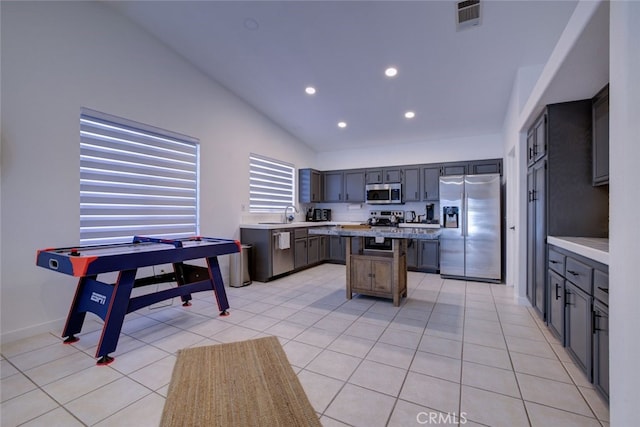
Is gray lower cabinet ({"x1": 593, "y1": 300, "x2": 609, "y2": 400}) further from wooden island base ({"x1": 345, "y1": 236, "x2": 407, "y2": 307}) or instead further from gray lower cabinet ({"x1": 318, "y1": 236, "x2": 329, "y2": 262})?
gray lower cabinet ({"x1": 318, "y1": 236, "x2": 329, "y2": 262})

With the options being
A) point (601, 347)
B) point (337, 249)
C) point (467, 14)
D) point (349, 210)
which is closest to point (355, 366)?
point (601, 347)

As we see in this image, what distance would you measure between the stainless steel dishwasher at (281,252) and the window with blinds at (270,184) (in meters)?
0.80

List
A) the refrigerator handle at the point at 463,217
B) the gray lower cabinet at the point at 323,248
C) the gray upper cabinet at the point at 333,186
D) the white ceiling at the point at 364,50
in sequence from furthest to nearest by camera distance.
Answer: the gray upper cabinet at the point at 333,186, the gray lower cabinet at the point at 323,248, the refrigerator handle at the point at 463,217, the white ceiling at the point at 364,50

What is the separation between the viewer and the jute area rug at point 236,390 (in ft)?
5.05

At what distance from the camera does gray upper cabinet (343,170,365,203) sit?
6234 millimetres

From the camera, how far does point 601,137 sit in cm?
216

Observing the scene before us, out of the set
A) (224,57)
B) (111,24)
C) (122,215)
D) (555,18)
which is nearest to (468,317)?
(555,18)

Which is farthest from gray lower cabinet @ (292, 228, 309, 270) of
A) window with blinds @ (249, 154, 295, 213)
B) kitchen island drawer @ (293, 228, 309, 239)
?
window with blinds @ (249, 154, 295, 213)

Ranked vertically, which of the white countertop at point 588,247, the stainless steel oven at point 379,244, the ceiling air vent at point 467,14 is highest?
the ceiling air vent at point 467,14

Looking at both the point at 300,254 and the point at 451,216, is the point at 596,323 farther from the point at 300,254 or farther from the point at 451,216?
the point at 300,254

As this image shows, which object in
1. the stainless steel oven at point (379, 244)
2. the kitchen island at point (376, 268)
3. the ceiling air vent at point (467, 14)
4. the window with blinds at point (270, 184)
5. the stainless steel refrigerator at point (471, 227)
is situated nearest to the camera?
the ceiling air vent at point (467, 14)

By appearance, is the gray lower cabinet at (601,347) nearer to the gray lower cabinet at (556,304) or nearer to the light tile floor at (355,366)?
the light tile floor at (355,366)

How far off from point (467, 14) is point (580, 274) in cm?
259
